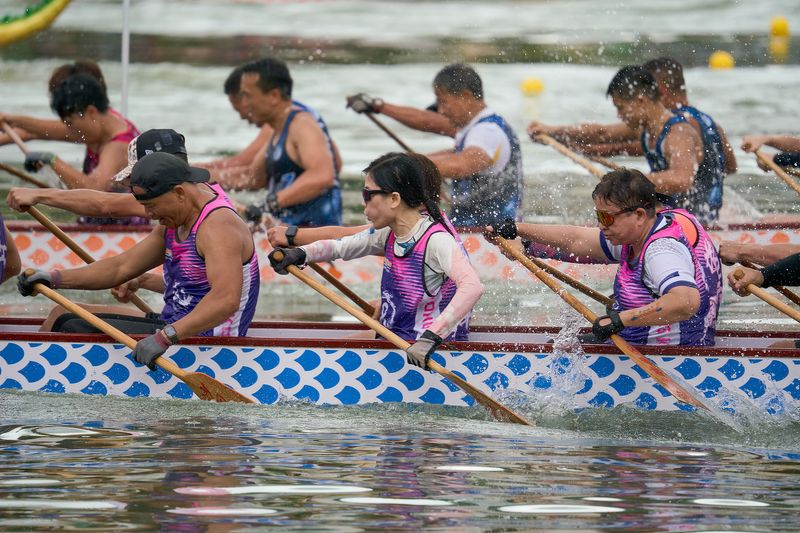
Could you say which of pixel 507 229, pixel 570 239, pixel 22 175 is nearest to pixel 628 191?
pixel 570 239

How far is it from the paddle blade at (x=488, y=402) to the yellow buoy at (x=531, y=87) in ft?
53.7

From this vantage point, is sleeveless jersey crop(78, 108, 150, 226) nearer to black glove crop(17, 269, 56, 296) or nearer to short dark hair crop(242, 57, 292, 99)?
short dark hair crop(242, 57, 292, 99)

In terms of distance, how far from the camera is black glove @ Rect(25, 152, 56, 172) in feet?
35.6

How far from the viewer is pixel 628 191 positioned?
720 cm

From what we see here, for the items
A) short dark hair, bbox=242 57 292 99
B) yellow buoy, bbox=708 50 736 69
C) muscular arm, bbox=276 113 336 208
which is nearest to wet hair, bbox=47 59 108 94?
short dark hair, bbox=242 57 292 99

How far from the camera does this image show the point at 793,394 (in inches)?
286

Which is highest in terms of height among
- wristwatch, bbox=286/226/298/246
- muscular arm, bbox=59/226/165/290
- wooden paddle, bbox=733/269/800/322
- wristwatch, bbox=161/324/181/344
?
wristwatch, bbox=286/226/298/246

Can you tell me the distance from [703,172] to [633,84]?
0.97 meters

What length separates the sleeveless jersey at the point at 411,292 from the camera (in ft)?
24.2

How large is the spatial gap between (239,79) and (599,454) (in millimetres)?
5339

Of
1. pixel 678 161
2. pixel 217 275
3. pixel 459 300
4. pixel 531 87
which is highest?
pixel 531 87

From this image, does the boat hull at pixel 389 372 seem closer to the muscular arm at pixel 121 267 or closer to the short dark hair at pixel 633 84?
the muscular arm at pixel 121 267

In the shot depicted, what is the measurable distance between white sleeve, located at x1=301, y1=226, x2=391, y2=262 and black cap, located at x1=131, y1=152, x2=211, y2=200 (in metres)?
0.77

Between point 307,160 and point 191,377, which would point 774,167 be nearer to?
point 307,160
